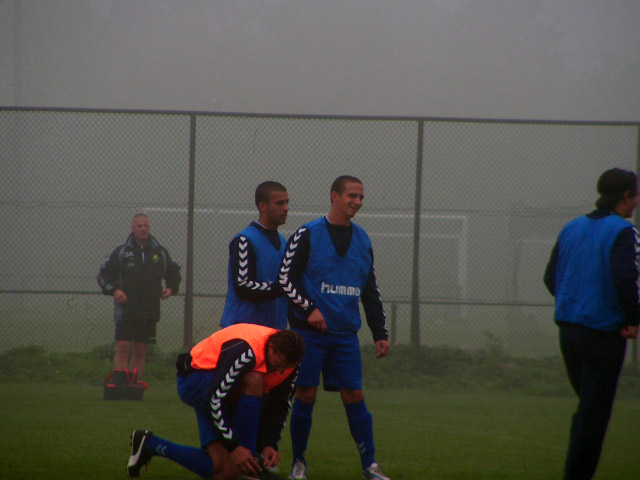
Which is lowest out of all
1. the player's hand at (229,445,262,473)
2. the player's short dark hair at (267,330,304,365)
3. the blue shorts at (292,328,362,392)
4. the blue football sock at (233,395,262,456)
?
the player's hand at (229,445,262,473)

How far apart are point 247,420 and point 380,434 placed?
8.38 ft

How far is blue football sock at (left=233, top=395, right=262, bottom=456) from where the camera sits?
14.0 feet

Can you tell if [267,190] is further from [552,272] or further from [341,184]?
[552,272]

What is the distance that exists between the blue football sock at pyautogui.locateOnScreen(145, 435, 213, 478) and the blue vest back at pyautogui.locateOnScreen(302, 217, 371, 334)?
1042 mm

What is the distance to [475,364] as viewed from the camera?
31.5ft

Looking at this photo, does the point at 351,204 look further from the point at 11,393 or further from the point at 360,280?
the point at 11,393

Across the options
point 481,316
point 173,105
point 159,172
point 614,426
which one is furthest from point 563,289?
point 173,105

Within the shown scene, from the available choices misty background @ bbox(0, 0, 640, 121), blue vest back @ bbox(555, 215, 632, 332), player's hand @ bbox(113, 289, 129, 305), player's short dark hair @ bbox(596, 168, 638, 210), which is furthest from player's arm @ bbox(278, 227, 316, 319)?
misty background @ bbox(0, 0, 640, 121)

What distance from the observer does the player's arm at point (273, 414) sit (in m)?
4.85

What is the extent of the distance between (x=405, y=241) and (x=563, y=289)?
8.10 m

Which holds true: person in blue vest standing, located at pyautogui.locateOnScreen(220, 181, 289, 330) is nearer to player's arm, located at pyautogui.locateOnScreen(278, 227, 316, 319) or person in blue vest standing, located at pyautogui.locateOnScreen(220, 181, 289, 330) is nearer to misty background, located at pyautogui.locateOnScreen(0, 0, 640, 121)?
player's arm, located at pyautogui.locateOnScreen(278, 227, 316, 319)

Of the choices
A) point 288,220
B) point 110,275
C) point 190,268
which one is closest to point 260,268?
point 110,275

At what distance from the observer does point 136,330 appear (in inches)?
334

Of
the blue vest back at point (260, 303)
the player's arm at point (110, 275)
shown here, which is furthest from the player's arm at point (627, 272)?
the player's arm at point (110, 275)
